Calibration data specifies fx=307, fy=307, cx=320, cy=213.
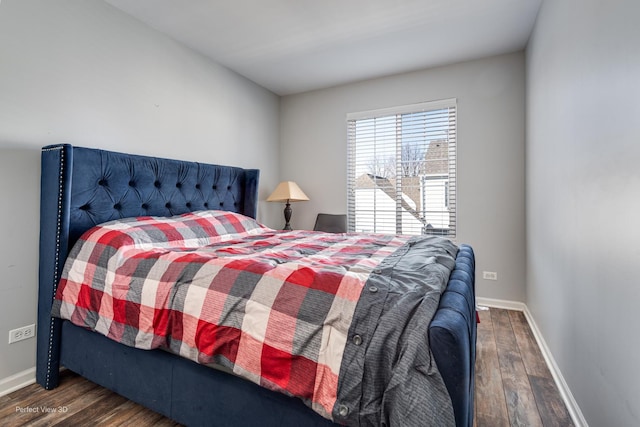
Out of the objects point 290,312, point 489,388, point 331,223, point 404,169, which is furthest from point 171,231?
point 404,169

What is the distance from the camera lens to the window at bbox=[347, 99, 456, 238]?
315 cm

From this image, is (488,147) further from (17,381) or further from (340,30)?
(17,381)

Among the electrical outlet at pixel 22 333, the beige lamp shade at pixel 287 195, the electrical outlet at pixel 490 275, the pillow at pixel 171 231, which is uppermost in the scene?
the beige lamp shade at pixel 287 195

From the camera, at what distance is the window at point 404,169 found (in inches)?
124

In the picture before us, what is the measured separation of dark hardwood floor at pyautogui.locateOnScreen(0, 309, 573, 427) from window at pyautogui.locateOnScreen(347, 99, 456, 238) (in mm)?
1525

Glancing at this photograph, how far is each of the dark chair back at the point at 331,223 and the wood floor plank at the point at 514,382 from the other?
1689mm

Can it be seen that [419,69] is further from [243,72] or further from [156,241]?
[156,241]

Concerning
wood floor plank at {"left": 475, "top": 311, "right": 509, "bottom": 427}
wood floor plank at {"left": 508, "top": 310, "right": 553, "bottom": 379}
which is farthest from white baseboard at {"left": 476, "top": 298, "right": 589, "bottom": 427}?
wood floor plank at {"left": 475, "top": 311, "right": 509, "bottom": 427}

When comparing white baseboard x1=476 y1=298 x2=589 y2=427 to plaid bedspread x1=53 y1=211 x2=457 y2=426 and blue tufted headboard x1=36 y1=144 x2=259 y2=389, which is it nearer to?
plaid bedspread x1=53 y1=211 x2=457 y2=426

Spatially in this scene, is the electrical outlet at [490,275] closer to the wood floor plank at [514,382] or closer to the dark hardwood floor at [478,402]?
the wood floor plank at [514,382]

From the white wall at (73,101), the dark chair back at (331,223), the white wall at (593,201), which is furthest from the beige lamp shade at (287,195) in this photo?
the white wall at (593,201)

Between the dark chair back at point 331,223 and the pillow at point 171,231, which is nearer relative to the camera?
the pillow at point 171,231

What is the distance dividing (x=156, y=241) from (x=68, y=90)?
111 centimetres

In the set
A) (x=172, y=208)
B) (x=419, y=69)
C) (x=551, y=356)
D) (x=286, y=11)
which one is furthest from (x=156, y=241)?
(x=419, y=69)
